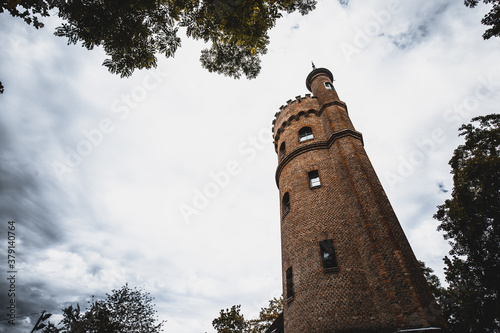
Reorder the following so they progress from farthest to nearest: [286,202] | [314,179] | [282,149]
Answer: [282,149]
[286,202]
[314,179]

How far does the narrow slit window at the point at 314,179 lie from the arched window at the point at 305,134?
261 centimetres

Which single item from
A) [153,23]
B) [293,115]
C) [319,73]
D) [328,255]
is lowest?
[328,255]

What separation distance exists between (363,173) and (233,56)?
7197 mm

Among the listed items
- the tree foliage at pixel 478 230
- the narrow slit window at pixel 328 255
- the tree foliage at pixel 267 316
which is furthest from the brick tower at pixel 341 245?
the tree foliage at pixel 267 316

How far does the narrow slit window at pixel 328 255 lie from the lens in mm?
9477

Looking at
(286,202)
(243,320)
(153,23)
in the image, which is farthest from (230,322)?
(153,23)

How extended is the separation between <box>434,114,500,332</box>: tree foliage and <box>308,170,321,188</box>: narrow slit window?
26.8ft

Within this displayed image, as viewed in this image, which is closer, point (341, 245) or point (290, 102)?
point (341, 245)

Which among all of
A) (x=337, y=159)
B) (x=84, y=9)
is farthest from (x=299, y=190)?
(x=84, y=9)

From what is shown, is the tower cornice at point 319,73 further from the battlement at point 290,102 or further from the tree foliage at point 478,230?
the tree foliage at point 478,230

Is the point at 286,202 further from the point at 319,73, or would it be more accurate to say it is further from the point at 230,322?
the point at 230,322

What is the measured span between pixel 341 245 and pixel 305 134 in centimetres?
732

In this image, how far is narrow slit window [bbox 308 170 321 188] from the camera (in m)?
12.3

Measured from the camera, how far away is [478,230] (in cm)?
1334
